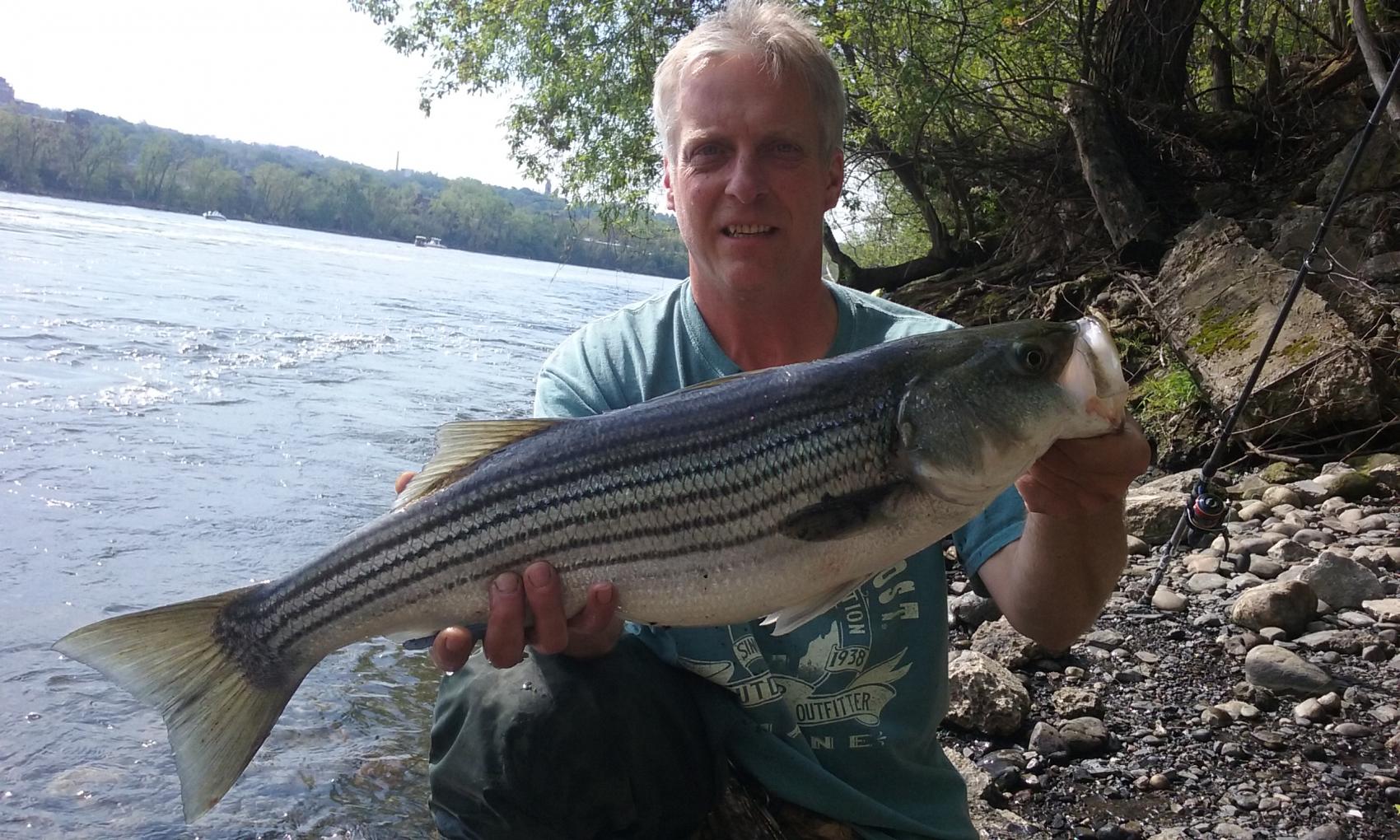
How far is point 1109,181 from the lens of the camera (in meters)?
12.0

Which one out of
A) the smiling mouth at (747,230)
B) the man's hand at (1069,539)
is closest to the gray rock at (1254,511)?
the man's hand at (1069,539)

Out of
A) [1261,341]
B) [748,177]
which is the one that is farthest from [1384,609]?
[748,177]

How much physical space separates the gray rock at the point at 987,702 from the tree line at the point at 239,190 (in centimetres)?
6162

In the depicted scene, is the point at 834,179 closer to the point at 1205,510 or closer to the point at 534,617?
the point at 534,617

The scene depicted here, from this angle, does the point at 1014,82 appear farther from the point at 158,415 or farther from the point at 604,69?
the point at 158,415

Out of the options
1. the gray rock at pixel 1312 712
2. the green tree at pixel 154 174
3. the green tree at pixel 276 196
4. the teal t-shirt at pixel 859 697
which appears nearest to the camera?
the teal t-shirt at pixel 859 697

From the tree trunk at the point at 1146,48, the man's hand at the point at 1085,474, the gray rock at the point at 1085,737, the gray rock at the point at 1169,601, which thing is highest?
the tree trunk at the point at 1146,48

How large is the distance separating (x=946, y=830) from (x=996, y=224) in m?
16.7

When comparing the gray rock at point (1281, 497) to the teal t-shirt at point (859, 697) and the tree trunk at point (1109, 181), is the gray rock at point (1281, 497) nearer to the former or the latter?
the tree trunk at point (1109, 181)

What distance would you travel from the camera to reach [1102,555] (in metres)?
2.94

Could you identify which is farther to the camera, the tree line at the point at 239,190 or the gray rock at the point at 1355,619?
the tree line at the point at 239,190

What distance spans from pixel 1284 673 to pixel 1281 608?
0.69 m

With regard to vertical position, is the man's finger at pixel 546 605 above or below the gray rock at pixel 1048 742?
above

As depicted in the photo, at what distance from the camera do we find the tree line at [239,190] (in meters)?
75.6
